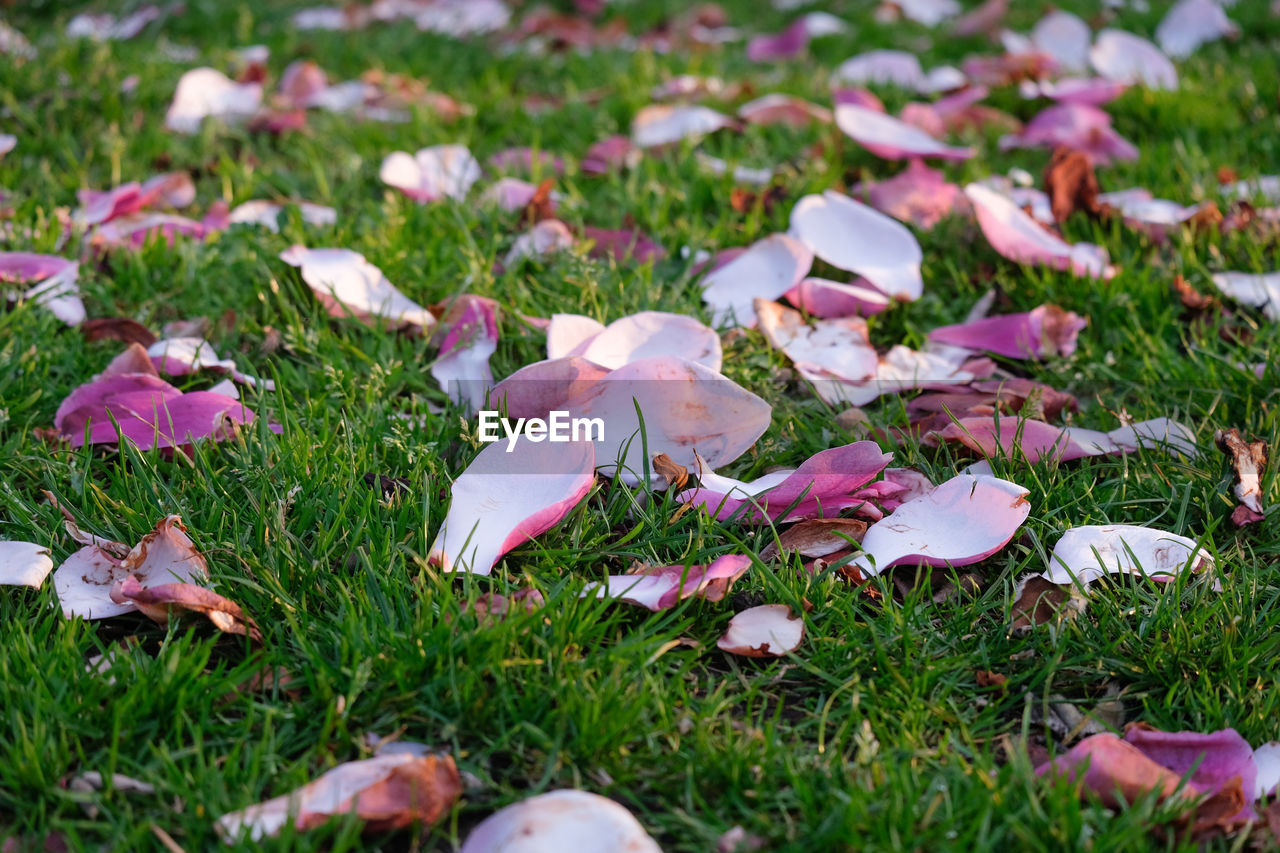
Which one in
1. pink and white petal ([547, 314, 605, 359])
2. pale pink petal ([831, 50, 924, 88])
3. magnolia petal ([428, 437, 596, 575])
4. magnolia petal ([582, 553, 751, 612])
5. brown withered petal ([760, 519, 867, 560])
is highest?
pink and white petal ([547, 314, 605, 359])

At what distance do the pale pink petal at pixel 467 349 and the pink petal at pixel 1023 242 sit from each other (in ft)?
3.18

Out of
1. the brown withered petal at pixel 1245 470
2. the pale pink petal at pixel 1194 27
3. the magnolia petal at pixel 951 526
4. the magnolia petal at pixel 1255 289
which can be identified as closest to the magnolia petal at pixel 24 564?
the magnolia petal at pixel 951 526

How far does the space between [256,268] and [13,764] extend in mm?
1202

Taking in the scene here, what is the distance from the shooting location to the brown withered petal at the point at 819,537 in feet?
4.91

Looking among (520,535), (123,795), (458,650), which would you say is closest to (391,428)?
(520,535)

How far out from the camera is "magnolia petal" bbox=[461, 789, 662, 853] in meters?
1.06

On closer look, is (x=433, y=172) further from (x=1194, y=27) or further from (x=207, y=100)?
(x=1194, y=27)

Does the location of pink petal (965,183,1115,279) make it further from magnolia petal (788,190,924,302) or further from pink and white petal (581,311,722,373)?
pink and white petal (581,311,722,373)

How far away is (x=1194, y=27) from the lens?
12.3 feet

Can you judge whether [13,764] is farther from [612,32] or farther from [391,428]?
[612,32]

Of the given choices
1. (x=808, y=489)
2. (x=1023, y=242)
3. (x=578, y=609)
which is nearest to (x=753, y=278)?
(x=1023, y=242)

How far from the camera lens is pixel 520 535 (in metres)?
1.44

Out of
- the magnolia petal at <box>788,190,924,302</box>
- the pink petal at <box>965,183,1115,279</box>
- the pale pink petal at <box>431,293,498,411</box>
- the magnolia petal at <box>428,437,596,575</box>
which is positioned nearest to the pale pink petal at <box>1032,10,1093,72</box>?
the pink petal at <box>965,183,1115,279</box>

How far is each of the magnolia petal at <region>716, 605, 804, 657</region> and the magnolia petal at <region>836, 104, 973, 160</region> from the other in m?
1.52
